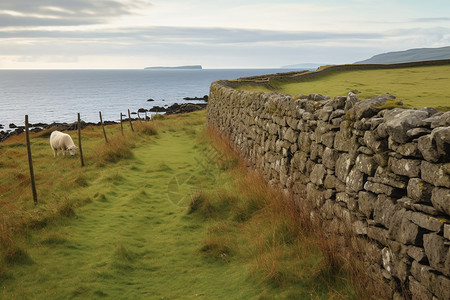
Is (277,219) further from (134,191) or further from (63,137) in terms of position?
(63,137)

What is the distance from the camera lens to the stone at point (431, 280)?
336cm

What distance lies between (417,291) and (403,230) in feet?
1.91

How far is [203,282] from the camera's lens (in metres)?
5.65

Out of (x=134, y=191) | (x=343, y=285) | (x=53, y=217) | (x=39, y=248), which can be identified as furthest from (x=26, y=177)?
(x=343, y=285)

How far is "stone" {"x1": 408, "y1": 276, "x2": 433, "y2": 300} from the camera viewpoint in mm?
3598

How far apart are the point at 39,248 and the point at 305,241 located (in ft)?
14.5

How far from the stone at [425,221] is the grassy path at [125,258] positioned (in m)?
2.26

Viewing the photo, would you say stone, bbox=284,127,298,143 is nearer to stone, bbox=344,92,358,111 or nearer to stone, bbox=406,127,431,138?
stone, bbox=344,92,358,111

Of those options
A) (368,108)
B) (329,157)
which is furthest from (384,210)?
(329,157)

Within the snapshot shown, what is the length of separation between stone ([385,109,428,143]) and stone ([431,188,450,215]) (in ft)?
2.21

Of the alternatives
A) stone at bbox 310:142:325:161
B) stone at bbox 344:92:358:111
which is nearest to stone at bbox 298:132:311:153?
stone at bbox 310:142:325:161

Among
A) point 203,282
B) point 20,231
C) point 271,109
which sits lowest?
point 203,282

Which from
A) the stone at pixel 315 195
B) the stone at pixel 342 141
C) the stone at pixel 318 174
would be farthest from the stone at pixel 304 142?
the stone at pixel 342 141

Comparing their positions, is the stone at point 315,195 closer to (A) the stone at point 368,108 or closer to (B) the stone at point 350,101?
(B) the stone at point 350,101
